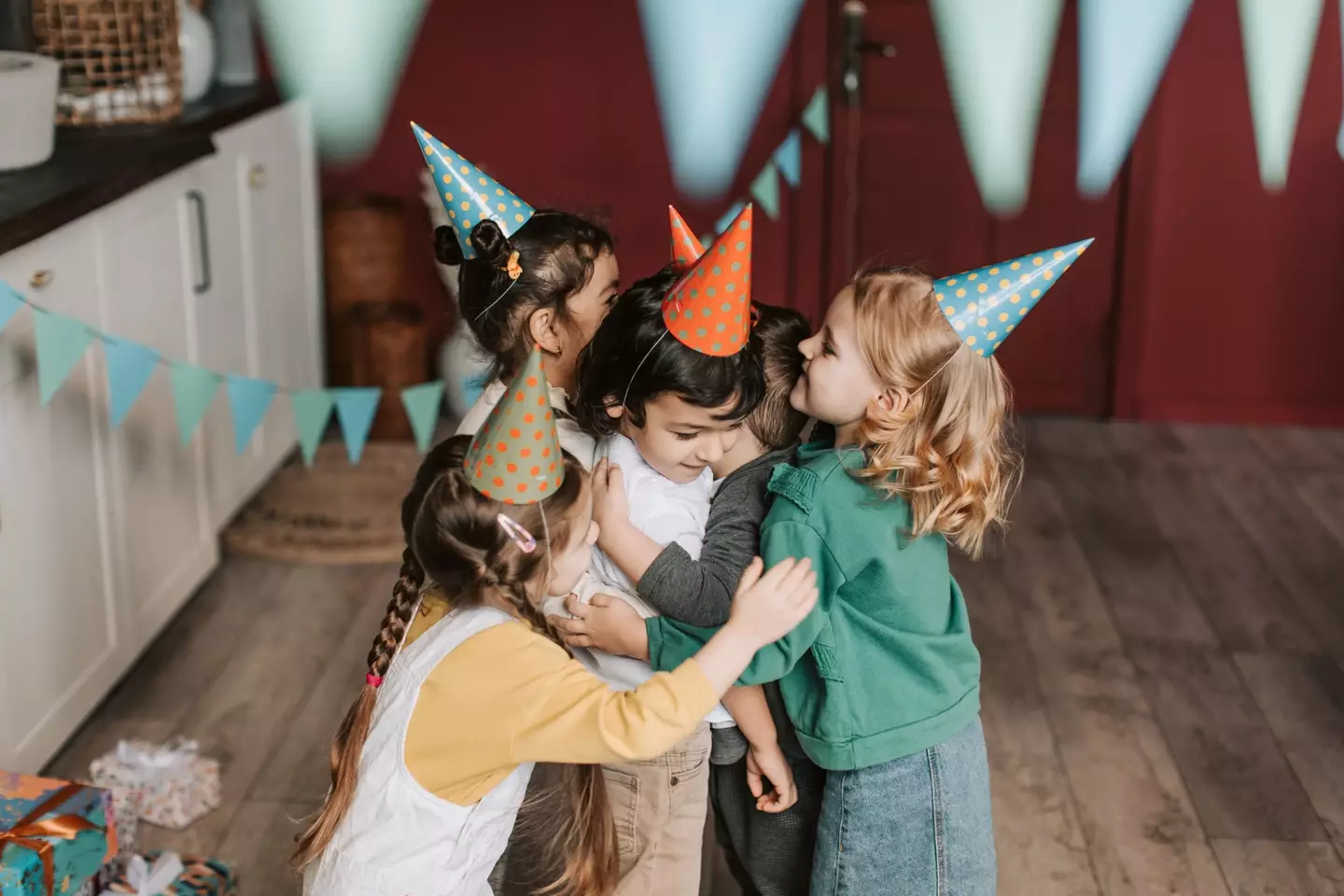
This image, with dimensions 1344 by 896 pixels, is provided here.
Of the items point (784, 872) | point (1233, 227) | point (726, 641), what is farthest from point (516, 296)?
point (1233, 227)

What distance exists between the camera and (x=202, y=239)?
10.0 ft

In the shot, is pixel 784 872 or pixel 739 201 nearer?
pixel 784 872

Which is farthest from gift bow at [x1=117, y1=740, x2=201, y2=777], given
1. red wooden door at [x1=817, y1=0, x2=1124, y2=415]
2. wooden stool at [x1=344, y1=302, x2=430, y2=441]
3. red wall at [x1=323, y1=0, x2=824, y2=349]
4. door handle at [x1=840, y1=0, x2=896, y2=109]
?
door handle at [x1=840, y1=0, x2=896, y2=109]

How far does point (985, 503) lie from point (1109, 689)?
1305mm

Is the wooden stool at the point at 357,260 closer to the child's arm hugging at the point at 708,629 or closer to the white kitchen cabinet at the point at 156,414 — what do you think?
the white kitchen cabinet at the point at 156,414

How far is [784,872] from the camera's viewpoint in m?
1.83

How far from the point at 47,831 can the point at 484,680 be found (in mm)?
766

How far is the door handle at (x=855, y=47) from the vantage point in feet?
13.1

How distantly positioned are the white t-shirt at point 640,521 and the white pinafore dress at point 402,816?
0.23 m

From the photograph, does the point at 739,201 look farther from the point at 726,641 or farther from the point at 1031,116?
the point at 726,641

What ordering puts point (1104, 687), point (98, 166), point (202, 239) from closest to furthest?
point (98, 166) → point (1104, 687) → point (202, 239)

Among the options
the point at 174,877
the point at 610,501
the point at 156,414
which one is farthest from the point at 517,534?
the point at 156,414

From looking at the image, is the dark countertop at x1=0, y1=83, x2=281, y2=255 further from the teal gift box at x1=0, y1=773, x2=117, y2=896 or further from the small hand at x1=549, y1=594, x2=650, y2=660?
the small hand at x1=549, y1=594, x2=650, y2=660

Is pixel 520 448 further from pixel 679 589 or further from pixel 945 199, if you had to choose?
pixel 945 199
